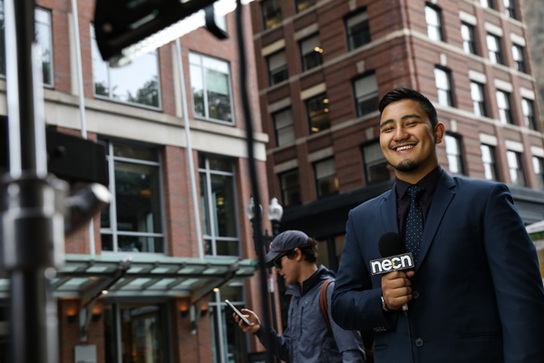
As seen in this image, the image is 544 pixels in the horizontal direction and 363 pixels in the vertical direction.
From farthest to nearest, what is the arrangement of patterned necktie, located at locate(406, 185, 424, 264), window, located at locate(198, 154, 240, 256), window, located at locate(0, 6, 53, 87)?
window, located at locate(198, 154, 240, 256) < window, located at locate(0, 6, 53, 87) < patterned necktie, located at locate(406, 185, 424, 264)

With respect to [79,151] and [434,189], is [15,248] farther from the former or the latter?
[434,189]

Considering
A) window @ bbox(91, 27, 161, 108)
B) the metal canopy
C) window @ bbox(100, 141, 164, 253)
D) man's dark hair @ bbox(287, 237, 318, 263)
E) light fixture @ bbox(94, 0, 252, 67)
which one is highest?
window @ bbox(91, 27, 161, 108)

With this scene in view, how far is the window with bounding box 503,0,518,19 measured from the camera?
31.4m

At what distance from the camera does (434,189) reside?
3.19 metres

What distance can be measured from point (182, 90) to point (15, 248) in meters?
19.2

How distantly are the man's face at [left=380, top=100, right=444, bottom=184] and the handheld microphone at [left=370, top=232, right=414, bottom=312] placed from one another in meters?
0.39

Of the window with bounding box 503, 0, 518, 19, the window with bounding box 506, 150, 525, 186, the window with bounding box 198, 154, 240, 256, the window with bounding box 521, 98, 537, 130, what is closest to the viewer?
the window with bounding box 198, 154, 240, 256

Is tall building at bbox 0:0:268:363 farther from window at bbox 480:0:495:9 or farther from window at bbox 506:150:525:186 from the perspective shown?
window at bbox 480:0:495:9

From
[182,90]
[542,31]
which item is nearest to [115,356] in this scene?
[182,90]

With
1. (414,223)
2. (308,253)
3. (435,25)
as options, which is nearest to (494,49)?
(435,25)

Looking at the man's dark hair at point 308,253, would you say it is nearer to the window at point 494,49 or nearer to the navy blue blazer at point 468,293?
the navy blue blazer at point 468,293

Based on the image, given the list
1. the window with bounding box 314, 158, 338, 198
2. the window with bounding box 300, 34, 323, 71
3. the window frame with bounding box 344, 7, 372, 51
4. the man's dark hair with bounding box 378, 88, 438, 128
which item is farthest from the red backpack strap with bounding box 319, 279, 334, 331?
the window with bounding box 300, 34, 323, 71

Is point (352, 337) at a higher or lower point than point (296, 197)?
lower

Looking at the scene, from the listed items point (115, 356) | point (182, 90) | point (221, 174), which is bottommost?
point (115, 356)
